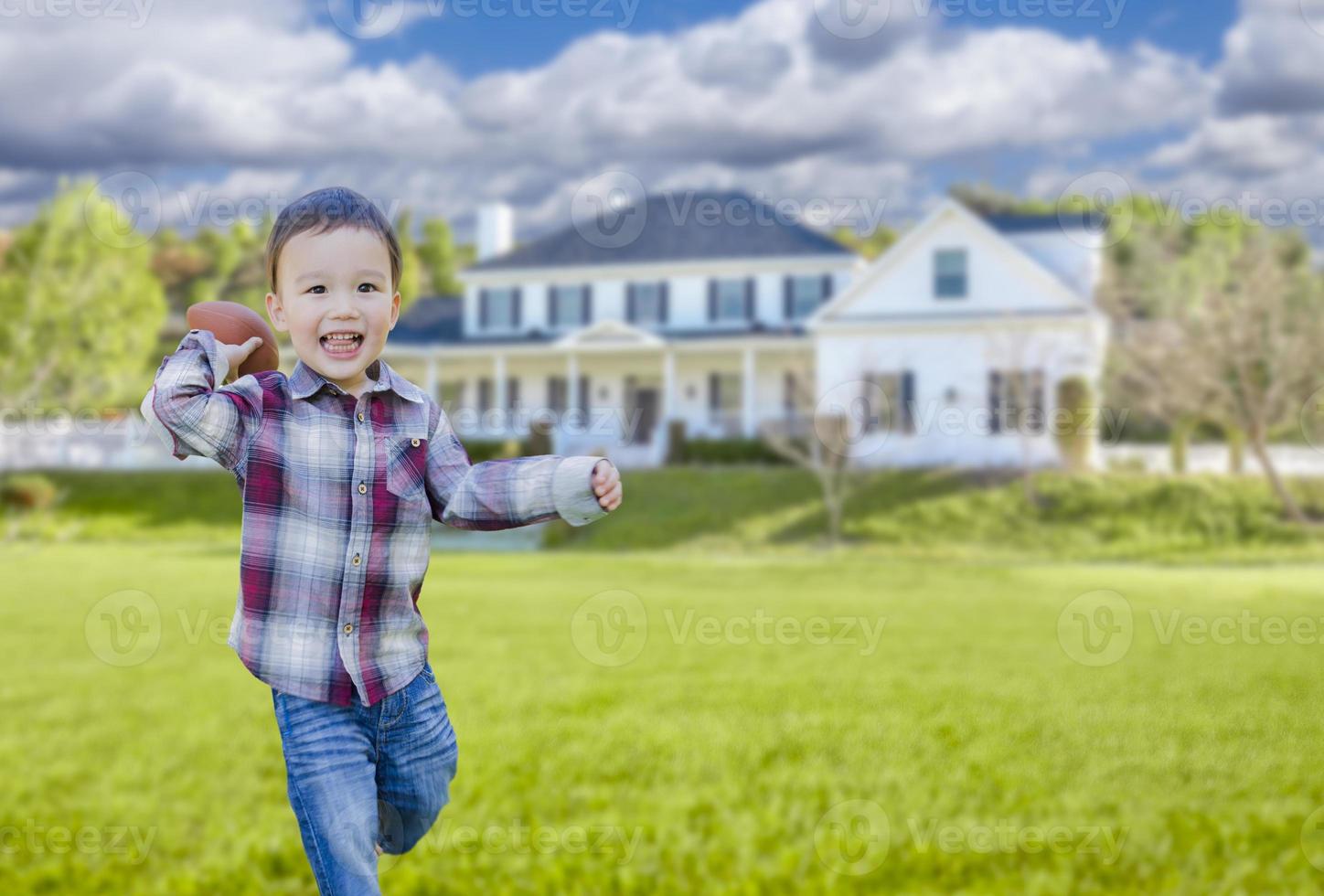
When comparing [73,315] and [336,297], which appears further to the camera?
[73,315]

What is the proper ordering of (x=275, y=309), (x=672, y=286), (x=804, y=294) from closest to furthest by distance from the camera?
(x=275, y=309) → (x=804, y=294) → (x=672, y=286)

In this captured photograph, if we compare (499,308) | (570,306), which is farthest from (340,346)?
(499,308)

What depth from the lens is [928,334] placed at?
112 feet

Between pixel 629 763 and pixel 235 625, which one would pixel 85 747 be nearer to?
pixel 629 763

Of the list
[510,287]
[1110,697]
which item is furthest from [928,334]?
[1110,697]

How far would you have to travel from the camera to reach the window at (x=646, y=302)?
1620 inches

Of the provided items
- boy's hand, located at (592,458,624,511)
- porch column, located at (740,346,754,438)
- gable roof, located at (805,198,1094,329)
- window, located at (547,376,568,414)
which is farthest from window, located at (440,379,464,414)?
boy's hand, located at (592,458,624,511)

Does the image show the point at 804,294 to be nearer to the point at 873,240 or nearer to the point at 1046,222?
the point at 1046,222

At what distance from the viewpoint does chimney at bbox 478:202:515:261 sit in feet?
146

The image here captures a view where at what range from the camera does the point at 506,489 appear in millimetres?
1063

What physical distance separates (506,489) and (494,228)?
44923 mm

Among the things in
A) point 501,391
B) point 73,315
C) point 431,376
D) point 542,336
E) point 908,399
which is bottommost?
point 73,315

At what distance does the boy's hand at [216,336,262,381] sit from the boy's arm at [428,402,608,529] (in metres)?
0.20

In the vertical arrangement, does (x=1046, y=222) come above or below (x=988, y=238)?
above
